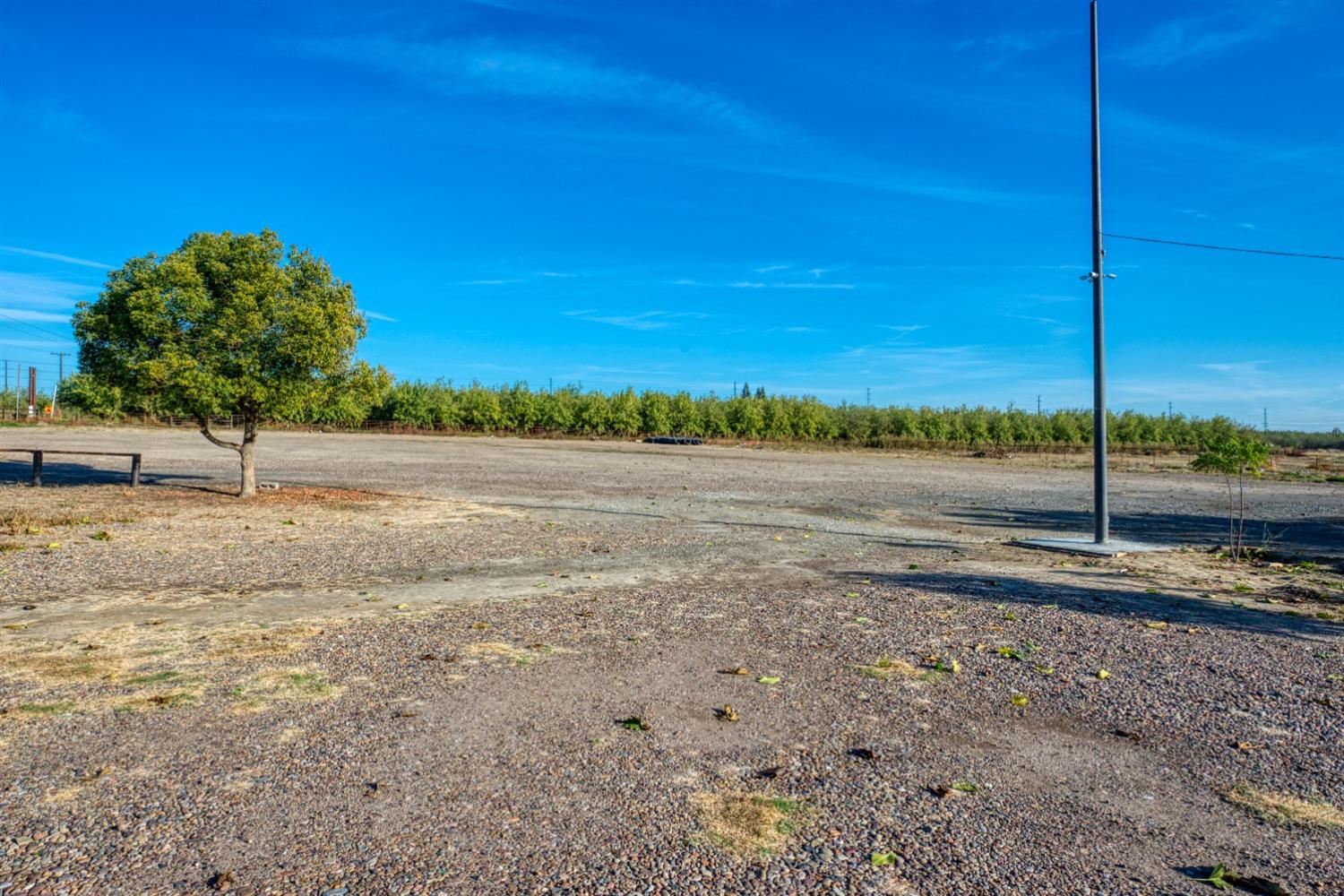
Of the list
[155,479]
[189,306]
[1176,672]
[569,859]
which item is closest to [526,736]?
[569,859]

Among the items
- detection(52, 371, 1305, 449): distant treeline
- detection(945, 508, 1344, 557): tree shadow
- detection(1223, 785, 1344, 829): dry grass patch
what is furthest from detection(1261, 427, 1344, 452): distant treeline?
detection(1223, 785, 1344, 829): dry grass patch

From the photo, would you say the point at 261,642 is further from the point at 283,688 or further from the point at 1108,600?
the point at 1108,600

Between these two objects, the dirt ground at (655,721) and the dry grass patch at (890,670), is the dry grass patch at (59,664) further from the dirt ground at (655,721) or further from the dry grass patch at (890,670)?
the dry grass patch at (890,670)

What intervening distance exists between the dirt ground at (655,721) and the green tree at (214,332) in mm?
5729

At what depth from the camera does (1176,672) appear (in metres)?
6.13

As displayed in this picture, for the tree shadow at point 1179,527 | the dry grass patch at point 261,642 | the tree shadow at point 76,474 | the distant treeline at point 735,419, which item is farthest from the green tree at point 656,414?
the dry grass patch at point 261,642

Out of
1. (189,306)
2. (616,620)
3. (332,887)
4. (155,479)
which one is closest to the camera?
(332,887)

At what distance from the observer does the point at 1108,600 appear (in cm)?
910

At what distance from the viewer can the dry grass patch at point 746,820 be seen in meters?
3.44

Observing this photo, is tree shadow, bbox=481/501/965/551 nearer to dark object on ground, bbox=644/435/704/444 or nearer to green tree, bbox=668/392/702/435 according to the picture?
dark object on ground, bbox=644/435/704/444

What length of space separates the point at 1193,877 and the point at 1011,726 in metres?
1.76

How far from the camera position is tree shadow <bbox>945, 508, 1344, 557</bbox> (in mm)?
15180

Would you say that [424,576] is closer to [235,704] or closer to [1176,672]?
[235,704]

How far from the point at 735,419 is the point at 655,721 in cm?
8875
